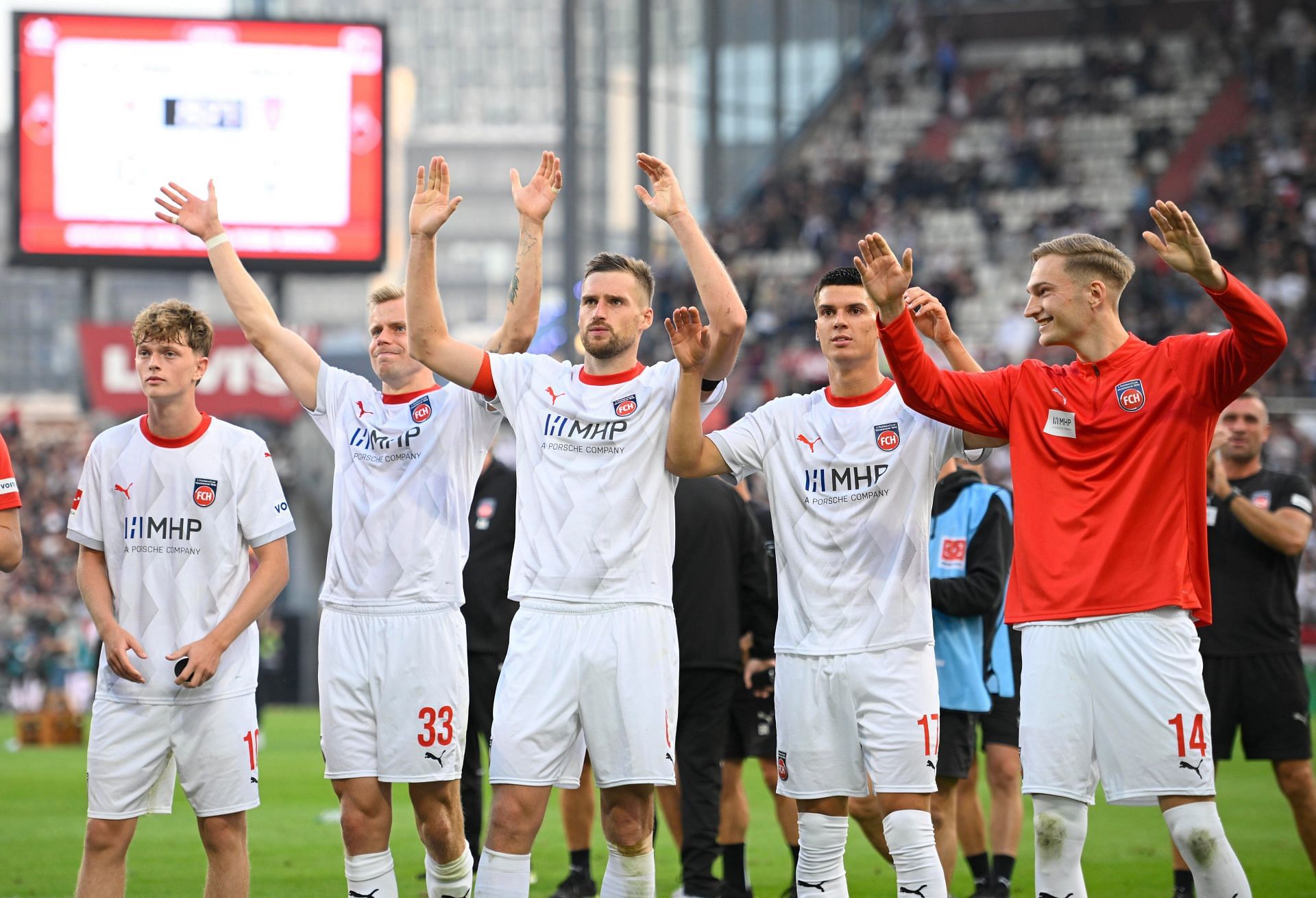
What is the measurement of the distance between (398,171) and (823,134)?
256 feet

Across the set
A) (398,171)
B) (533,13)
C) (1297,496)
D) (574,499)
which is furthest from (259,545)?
(533,13)

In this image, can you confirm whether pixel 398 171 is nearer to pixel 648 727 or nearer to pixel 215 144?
pixel 215 144

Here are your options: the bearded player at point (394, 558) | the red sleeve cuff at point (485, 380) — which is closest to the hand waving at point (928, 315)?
the bearded player at point (394, 558)

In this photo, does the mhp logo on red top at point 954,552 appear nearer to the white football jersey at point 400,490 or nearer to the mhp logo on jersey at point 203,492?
the white football jersey at point 400,490

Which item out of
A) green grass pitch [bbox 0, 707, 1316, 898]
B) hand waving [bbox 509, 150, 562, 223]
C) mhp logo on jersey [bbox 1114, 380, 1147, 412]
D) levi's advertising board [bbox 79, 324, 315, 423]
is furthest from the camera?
levi's advertising board [bbox 79, 324, 315, 423]

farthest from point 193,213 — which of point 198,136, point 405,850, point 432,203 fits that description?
point 198,136

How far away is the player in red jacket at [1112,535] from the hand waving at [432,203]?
1.62 metres

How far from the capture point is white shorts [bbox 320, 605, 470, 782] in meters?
6.15

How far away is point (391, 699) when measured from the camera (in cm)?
618

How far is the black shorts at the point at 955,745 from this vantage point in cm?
732

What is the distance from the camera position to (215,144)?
1800 cm

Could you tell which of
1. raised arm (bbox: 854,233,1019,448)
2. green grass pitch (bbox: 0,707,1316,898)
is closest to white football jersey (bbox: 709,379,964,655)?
raised arm (bbox: 854,233,1019,448)

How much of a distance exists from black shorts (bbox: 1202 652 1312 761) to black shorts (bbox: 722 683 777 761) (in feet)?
7.28

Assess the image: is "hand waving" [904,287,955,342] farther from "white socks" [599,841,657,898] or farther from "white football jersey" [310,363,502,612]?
"white socks" [599,841,657,898]
